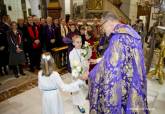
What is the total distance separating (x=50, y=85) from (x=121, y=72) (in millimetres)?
1133

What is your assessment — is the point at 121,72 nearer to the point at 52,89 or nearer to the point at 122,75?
the point at 122,75

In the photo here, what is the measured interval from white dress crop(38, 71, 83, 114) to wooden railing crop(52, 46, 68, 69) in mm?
3310

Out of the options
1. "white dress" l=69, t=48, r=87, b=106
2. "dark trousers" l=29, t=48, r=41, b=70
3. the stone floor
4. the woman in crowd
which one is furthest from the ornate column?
"white dress" l=69, t=48, r=87, b=106

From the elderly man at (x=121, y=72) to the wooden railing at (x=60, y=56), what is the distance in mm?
4031

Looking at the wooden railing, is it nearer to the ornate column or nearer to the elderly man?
the elderly man

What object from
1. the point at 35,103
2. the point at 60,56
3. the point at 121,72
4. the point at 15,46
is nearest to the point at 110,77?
the point at 121,72

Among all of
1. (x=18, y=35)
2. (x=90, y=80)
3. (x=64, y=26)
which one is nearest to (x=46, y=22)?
(x=64, y=26)

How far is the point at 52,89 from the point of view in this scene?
329cm

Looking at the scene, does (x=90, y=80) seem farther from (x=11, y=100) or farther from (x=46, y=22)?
(x=46, y=22)

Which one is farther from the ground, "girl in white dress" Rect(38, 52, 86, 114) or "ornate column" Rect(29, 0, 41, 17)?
"ornate column" Rect(29, 0, 41, 17)

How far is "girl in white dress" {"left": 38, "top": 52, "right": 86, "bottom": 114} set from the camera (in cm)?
317

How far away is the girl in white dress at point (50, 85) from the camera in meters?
3.17

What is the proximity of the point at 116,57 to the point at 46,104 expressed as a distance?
4.61 feet

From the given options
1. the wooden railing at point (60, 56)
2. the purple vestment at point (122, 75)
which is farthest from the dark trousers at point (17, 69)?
the purple vestment at point (122, 75)
